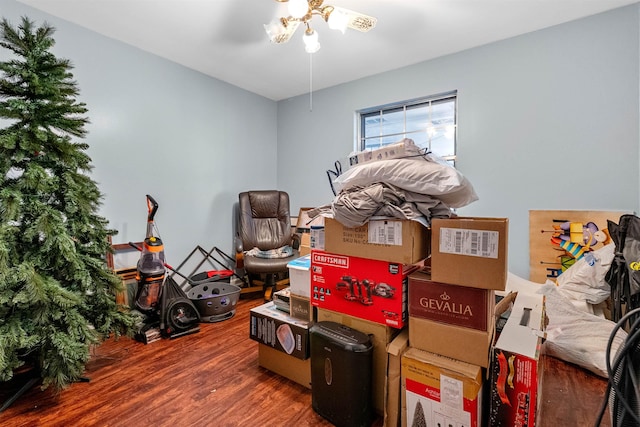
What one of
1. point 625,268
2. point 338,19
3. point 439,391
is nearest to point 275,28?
point 338,19

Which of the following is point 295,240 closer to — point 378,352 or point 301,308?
point 301,308

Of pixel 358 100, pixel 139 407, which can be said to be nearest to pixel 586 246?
pixel 358 100

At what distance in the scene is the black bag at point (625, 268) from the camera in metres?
1.77

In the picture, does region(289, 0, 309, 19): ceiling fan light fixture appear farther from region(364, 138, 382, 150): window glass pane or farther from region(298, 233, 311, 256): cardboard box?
region(364, 138, 382, 150): window glass pane

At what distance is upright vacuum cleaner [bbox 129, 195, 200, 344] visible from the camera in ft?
7.95

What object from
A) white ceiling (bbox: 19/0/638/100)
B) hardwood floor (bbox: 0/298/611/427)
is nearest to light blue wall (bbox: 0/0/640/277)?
white ceiling (bbox: 19/0/638/100)

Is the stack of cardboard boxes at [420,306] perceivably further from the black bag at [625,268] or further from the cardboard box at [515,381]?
the black bag at [625,268]

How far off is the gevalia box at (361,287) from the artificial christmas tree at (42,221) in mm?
1388

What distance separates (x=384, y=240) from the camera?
1.45m

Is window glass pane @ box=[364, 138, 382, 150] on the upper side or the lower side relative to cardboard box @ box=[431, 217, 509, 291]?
upper

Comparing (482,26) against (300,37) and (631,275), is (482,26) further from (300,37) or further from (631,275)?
(631,275)

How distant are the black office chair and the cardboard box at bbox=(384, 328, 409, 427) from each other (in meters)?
1.99

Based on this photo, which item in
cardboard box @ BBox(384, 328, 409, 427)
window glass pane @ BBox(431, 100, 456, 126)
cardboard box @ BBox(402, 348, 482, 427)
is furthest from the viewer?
window glass pane @ BBox(431, 100, 456, 126)

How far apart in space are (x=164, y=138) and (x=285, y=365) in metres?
2.59
